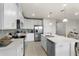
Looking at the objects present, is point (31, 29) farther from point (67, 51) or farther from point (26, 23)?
point (67, 51)

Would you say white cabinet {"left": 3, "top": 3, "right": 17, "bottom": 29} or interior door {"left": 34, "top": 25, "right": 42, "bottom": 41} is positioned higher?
white cabinet {"left": 3, "top": 3, "right": 17, "bottom": 29}

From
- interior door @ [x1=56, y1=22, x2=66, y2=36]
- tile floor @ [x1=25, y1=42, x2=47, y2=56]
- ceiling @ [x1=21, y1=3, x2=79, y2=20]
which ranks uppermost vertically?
ceiling @ [x1=21, y1=3, x2=79, y2=20]

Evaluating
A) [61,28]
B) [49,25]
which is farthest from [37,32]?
[61,28]

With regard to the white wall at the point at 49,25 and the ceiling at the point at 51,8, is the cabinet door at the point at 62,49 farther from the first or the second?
the white wall at the point at 49,25

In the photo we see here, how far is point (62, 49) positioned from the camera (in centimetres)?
346

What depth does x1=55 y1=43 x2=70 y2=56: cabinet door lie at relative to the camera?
3420mm

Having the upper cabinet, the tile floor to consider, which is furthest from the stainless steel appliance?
the upper cabinet

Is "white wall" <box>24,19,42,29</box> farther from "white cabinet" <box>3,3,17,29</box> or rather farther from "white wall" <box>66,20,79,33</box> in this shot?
"white cabinet" <box>3,3,17,29</box>

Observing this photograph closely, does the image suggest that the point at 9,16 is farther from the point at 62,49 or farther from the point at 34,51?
the point at 34,51

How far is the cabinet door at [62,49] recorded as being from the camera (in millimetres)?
3420

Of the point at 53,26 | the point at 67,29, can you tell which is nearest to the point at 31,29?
the point at 53,26

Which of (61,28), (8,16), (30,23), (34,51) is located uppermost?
(30,23)

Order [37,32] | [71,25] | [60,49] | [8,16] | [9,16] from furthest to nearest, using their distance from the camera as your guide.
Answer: [71,25]
[37,32]
[60,49]
[9,16]
[8,16]

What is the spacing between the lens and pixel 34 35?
376 inches
